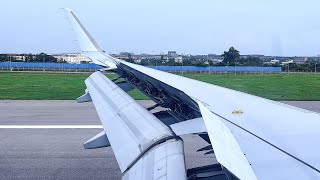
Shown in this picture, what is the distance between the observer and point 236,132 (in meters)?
3.16

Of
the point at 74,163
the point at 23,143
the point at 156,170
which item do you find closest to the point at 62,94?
the point at 23,143

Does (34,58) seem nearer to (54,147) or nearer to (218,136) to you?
(54,147)

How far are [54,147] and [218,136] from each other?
7.29 meters

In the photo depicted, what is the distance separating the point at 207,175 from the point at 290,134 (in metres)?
0.75

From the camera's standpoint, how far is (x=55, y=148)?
362 inches

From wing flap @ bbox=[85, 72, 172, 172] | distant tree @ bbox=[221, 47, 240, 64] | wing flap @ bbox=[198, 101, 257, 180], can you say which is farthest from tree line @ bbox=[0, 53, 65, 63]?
wing flap @ bbox=[198, 101, 257, 180]

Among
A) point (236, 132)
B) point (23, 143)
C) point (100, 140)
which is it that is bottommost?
point (23, 143)

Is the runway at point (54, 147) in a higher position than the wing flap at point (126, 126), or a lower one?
lower

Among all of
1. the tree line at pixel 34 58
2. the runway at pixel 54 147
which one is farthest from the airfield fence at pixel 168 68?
the runway at pixel 54 147

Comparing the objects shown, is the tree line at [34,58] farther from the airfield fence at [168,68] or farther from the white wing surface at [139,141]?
the white wing surface at [139,141]

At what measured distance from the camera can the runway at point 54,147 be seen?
727cm

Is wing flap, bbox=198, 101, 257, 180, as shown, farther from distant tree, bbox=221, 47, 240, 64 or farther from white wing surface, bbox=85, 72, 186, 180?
distant tree, bbox=221, 47, 240, 64

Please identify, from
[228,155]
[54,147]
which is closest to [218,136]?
[228,155]

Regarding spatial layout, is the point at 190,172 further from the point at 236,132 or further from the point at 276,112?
the point at 276,112
